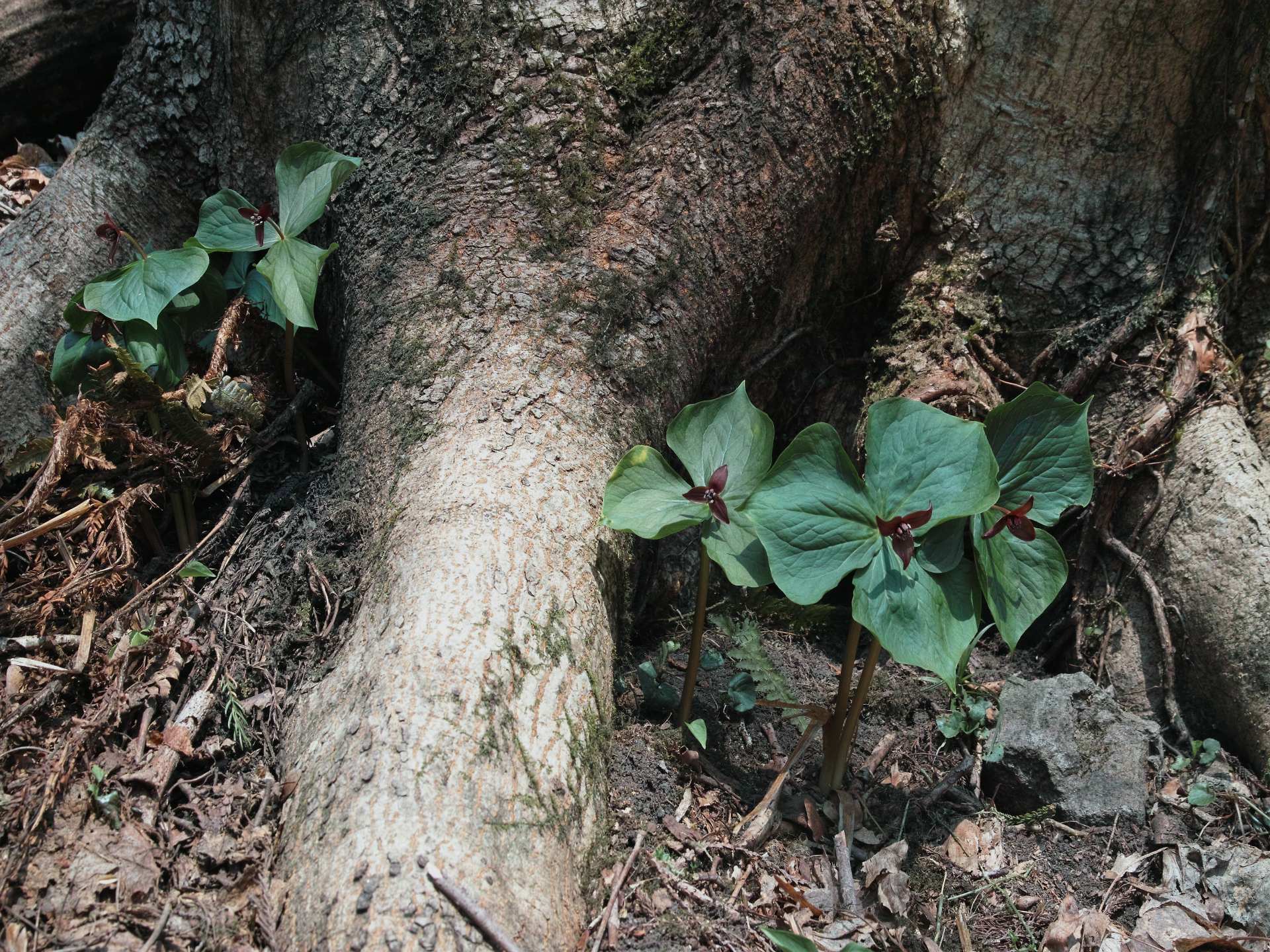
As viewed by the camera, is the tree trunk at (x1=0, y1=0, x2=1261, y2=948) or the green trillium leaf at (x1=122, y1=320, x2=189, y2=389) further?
the green trillium leaf at (x1=122, y1=320, x2=189, y2=389)

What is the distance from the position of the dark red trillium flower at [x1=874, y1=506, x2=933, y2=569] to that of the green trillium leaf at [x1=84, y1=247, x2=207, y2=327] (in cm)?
195

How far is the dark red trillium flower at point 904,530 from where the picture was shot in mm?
1840

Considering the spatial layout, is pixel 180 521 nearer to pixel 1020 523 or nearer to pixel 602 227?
pixel 602 227

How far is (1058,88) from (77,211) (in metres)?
3.17

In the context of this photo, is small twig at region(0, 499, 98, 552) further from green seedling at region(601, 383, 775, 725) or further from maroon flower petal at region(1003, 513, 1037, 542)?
maroon flower petal at region(1003, 513, 1037, 542)

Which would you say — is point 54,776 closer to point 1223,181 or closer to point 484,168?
point 484,168

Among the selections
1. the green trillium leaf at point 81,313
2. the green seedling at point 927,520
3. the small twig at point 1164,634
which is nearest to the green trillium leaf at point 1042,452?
the green seedling at point 927,520

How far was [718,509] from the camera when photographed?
76.9 inches

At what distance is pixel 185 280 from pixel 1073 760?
9.03 ft

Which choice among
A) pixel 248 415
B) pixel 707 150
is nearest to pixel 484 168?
pixel 707 150

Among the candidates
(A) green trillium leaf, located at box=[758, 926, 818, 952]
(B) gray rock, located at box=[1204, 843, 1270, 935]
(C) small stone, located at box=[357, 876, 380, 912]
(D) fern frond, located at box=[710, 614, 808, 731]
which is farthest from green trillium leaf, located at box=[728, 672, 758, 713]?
(B) gray rock, located at box=[1204, 843, 1270, 935]

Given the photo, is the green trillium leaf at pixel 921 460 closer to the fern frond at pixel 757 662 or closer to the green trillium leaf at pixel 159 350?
the fern frond at pixel 757 662

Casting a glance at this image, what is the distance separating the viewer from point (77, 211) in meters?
2.77

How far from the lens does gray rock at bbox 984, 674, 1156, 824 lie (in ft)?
7.40
